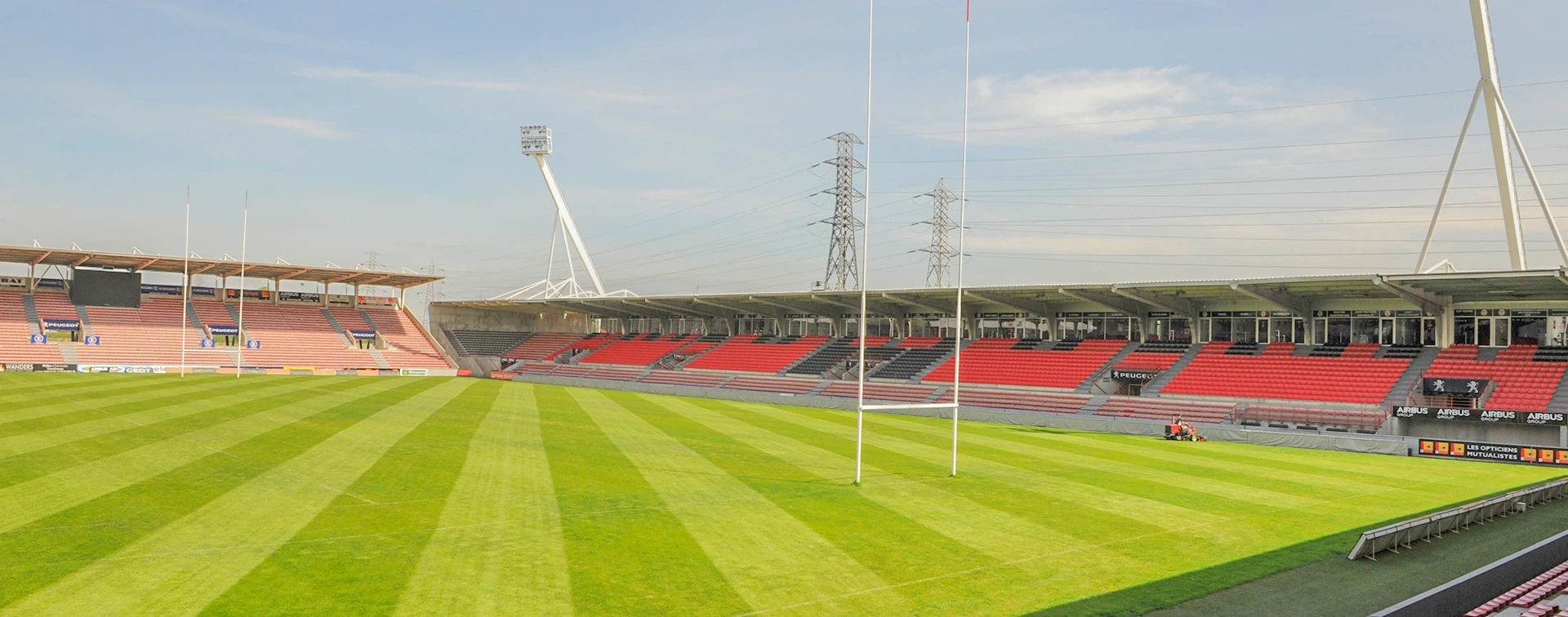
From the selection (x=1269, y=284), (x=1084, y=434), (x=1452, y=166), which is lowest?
(x=1084, y=434)

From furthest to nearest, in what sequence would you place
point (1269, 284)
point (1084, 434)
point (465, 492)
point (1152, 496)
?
point (1269, 284), point (1084, 434), point (1152, 496), point (465, 492)

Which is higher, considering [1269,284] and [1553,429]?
[1269,284]

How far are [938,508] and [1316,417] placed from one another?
2320 centimetres

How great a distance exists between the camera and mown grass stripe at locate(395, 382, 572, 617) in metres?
8.89

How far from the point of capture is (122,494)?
13.1 meters

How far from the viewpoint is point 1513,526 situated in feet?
48.5

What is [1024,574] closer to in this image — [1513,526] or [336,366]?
[1513,526]

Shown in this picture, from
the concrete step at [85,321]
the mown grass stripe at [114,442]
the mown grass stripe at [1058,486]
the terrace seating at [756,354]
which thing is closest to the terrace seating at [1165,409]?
the mown grass stripe at [1058,486]

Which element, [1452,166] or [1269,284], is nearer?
[1452,166]

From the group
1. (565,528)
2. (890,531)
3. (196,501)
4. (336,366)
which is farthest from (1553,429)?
(336,366)

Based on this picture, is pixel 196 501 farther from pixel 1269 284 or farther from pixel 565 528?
pixel 1269 284

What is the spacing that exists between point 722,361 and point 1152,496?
42365mm

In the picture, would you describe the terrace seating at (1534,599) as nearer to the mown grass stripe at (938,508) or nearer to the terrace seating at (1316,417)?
the mown grass stripe at (938,508)

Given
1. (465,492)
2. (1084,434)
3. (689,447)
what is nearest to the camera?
(465,492)
